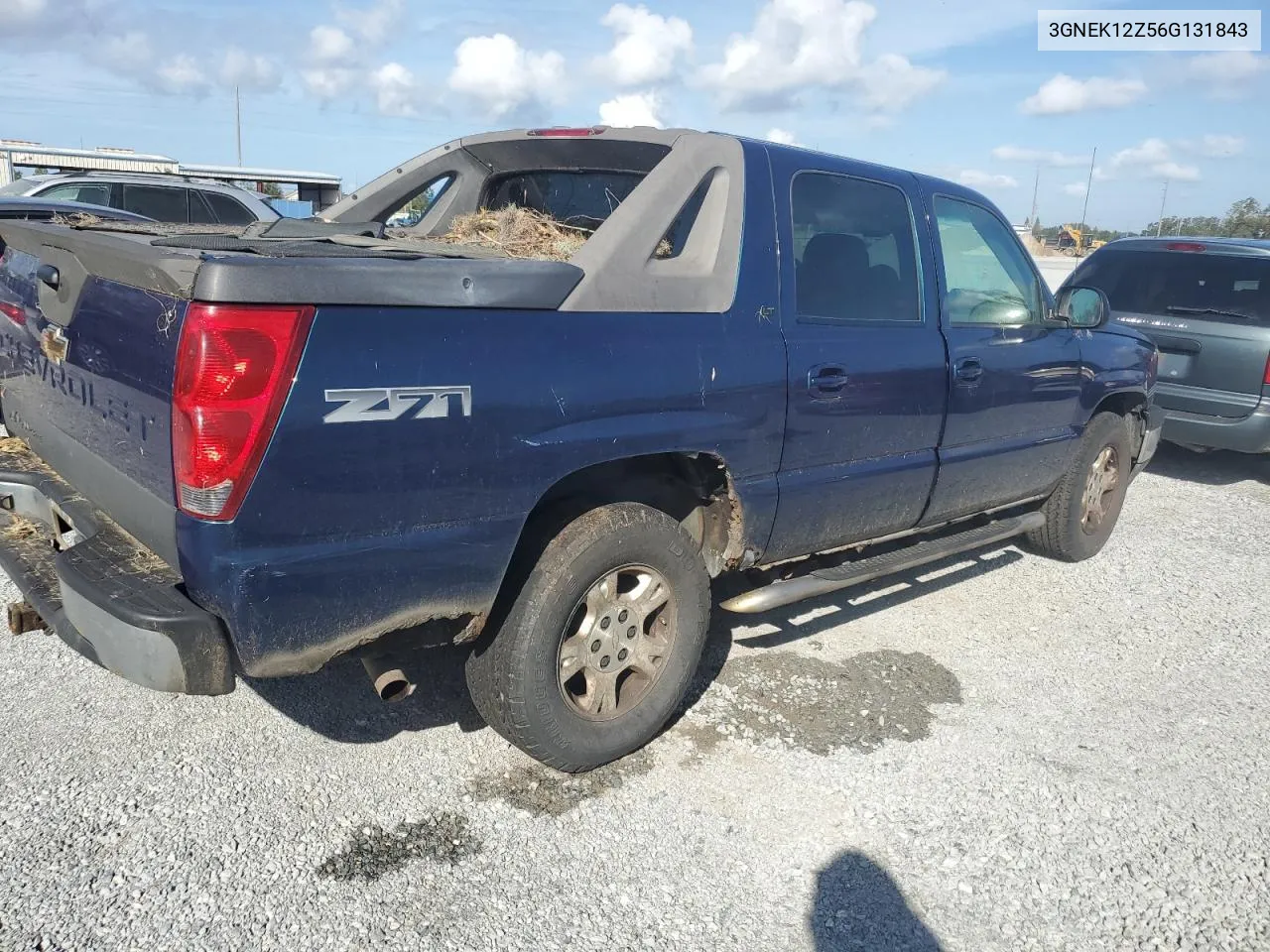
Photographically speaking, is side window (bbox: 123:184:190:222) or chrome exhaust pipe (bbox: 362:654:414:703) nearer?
chrome exhaust pipe (bbox: 362:654:414:703)

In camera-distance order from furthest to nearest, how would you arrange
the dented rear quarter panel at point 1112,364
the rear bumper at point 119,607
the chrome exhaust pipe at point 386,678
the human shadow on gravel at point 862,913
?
1. the dented rear quarter panel at point 1112,364
2. the chrome exhaust pipe at point 386,678
3. the human shadow on gravel at point 862,913
4. the rear bumper at point 119,607

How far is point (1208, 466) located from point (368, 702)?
303 inches

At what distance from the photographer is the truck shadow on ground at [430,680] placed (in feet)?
11.4

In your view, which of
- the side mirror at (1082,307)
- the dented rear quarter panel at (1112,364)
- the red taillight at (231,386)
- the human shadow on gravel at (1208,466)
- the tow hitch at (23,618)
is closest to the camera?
the red taillight at (231,386)

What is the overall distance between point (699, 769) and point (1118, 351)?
3584mm

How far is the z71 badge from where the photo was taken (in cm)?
243

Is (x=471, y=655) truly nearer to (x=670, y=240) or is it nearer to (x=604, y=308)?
(x=604, y=308)

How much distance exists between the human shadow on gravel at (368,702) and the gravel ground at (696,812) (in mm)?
13

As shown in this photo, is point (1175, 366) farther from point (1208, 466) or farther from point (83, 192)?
point (83, 192)

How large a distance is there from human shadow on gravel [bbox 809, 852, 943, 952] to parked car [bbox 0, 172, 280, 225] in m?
10.7

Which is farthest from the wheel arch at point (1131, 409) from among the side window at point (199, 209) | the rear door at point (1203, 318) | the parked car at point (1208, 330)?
the side window at point (199, 209)

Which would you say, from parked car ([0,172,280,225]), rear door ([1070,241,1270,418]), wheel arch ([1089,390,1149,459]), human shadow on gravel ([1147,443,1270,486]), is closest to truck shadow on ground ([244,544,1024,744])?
wheel arch ([1089,390,1149,459])

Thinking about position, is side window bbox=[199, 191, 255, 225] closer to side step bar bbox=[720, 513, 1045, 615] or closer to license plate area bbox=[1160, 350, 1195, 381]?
license plate area bbox=[1160, 350, 1195, 381]

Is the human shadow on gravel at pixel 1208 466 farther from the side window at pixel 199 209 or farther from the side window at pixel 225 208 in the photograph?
the side window at pixel 199 209
